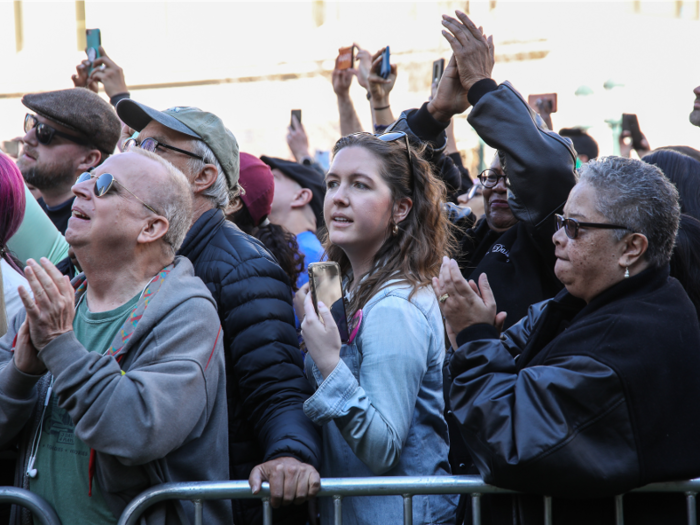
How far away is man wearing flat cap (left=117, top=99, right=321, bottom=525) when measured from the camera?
6.95ft

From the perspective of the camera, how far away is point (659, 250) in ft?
6.74

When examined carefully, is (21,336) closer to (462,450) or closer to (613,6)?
(462,450)

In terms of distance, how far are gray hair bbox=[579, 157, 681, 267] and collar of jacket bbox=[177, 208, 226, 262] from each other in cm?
125

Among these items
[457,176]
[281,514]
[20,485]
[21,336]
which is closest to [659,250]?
[281,514]

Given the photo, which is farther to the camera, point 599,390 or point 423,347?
point 423,347

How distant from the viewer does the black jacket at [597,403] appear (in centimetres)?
183

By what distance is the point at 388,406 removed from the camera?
2.18m

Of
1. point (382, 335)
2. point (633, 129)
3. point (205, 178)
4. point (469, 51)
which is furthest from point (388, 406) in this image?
point (633, 129)

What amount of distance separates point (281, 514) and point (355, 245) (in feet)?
2.92

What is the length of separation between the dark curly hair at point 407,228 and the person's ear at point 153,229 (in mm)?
654

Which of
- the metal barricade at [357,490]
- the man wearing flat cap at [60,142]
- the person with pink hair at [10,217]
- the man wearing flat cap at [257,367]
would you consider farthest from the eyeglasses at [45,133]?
the metal barricade at [357,490]

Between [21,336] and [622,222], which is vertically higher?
[622,222]

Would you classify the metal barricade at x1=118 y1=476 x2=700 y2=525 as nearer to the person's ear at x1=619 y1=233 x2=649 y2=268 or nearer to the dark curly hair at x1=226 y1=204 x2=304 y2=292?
the person's ear at x1=619 y1=233 x2=649 y2=268

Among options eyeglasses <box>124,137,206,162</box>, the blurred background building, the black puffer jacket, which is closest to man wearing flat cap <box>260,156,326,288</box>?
eyeglasses <box>124,137,206,162</box>
